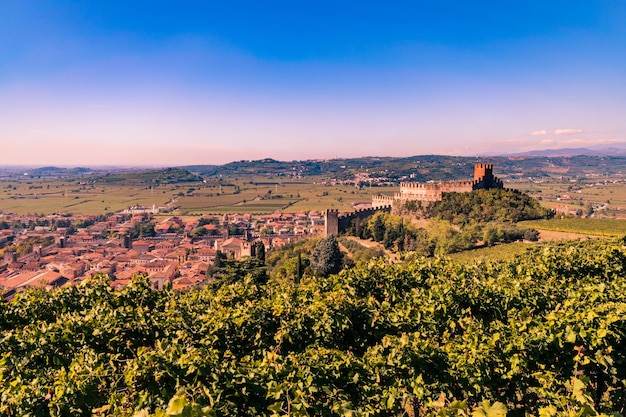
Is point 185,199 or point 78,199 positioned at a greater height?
point 78,199

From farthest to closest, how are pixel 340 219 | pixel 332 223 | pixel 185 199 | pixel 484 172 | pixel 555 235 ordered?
pixel 185 199, pixel 340 219, pixel 484 172, pixel 332 223, pixel 555 235

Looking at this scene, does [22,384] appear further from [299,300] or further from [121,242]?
[121,242]

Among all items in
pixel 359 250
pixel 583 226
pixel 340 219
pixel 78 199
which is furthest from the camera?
pixel 78 199

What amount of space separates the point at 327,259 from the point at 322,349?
29.4 metres

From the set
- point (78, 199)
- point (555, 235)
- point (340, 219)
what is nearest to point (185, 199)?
point (78, 199)

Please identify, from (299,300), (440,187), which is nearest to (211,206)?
(440,187)

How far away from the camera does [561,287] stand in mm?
11836

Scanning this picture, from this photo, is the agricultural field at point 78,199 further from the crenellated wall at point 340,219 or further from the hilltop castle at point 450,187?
the hilltop castle at point 450,187

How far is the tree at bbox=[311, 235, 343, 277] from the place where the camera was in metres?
36.8

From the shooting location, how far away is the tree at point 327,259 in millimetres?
36812

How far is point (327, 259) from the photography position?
37281 mm

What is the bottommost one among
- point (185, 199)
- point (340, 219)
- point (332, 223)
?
point (185, 199)

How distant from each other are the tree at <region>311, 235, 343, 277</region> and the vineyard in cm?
2414

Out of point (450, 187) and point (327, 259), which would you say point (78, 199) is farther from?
point (327, 259)
